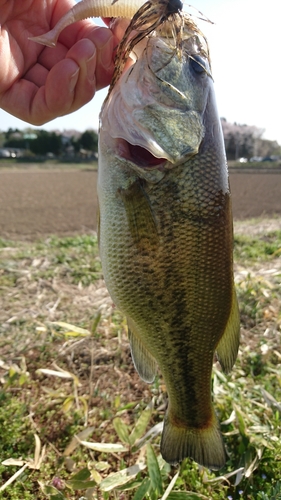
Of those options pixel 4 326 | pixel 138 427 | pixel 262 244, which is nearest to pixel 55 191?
pixel 262 244

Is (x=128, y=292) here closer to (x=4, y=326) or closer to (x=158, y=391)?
(x=158, y=391)

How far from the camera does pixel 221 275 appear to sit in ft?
5.97

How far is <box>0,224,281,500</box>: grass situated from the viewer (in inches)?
105

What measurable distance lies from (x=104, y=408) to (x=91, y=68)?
2.55m

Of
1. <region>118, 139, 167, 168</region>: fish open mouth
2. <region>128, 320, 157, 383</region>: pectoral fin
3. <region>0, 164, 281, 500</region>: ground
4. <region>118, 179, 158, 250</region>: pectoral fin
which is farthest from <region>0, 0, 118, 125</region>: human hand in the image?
<region>0, 164, 281, 500</region>: ground

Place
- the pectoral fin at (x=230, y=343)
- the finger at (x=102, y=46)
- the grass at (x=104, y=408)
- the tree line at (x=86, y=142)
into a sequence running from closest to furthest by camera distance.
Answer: the pectoral fin at (x=230, y=343) < the finger at (x=102, y=46) < the grass at (x=104, y=408) < the tree line at (x=86, y=142)

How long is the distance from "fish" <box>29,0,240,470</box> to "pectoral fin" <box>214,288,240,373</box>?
0.05 meters

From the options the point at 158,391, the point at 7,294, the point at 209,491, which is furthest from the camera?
the point at 7,294

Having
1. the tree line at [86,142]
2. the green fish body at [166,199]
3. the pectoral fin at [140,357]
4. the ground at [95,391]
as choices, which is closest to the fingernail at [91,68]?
the green fish body at [166,199]

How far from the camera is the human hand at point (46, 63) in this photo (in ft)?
6.73

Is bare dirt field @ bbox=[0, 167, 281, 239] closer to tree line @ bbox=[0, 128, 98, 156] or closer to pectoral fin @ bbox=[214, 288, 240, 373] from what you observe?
pectoral fin @ bbox=[214, 288, 240, 373]

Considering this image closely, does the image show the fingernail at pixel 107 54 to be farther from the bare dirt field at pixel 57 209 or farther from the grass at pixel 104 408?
the bare dirt field at pixel 57 209

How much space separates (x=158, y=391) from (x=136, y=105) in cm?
255

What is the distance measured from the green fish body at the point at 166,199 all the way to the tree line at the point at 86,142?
213 ft
